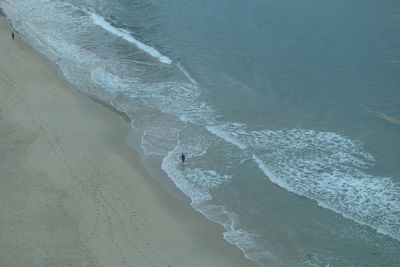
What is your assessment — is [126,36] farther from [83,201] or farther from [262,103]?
[83,201]

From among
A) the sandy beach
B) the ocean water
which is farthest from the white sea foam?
the sandy beach

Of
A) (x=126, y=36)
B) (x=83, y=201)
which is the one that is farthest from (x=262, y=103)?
(x=126, y=36)

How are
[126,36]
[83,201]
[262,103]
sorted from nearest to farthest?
[83,201] → [262,103] → [126,36]

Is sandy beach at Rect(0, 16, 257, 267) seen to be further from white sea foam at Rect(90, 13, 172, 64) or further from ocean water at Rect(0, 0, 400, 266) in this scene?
white sea foam at Rect(90, 13, 172, 64)

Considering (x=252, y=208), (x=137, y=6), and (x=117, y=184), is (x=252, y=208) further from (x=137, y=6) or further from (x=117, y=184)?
(x=137, y=6)

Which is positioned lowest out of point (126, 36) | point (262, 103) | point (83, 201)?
point (83, 201)

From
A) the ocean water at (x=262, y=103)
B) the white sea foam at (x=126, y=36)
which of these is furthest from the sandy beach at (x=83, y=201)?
the white sea foam at (x=126, y=36)

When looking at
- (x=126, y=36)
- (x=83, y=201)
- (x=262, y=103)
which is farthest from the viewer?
(x=126, y=36)
